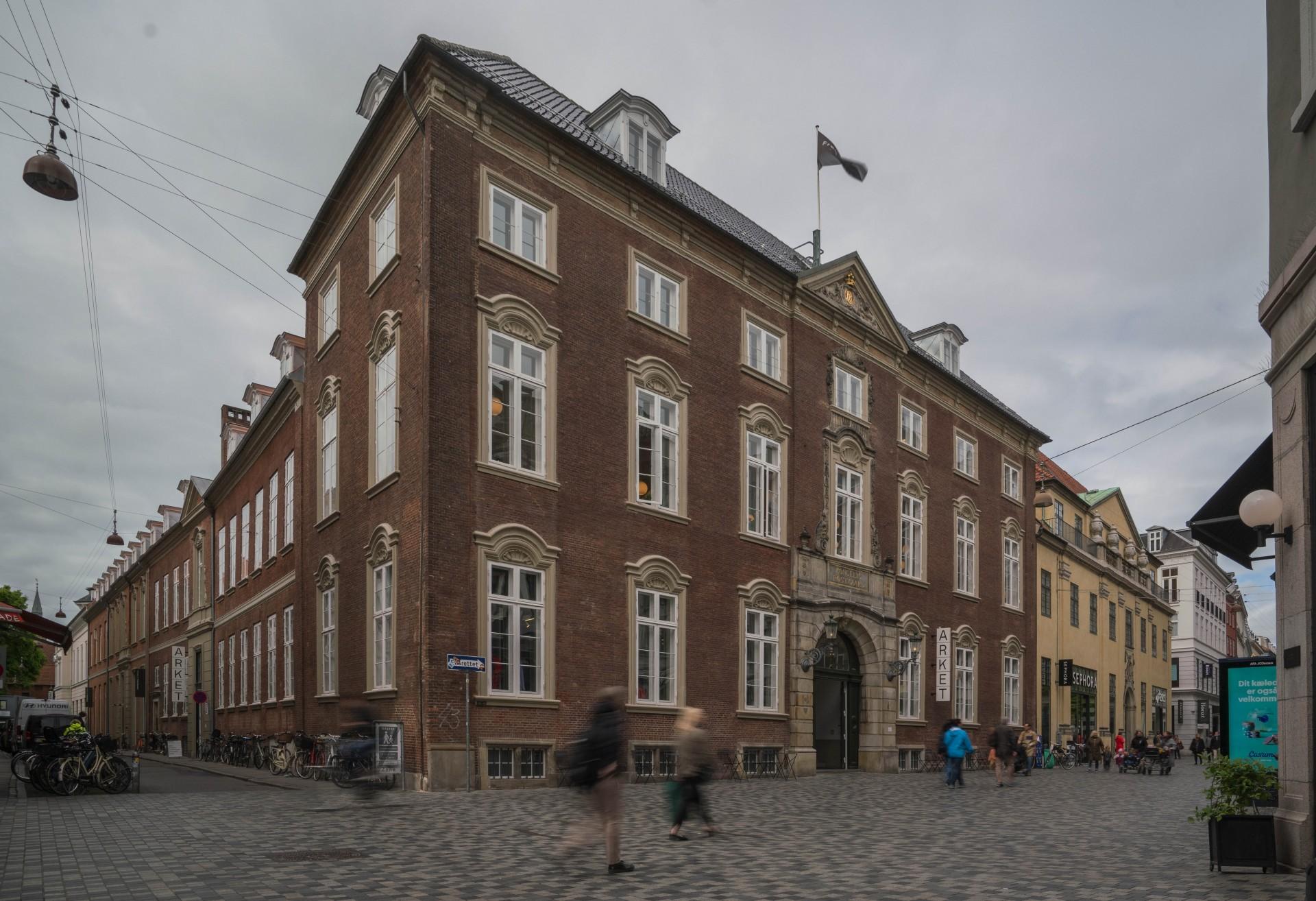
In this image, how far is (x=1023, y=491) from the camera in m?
43.2

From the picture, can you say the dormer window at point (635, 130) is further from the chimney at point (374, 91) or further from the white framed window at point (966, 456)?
the white framed window at point (966, 456)

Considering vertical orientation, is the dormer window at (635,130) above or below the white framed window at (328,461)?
above

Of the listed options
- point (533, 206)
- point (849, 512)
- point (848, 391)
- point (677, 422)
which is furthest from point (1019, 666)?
point (533, 206)

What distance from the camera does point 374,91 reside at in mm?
24562

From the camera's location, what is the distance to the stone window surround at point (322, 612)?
80.4 feet

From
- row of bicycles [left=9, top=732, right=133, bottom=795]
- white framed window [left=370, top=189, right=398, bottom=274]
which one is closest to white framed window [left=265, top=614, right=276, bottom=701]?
row of bicycles [left=9, top=732, right=133, bottom=795]

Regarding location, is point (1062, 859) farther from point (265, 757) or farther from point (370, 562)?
point (265, 757)

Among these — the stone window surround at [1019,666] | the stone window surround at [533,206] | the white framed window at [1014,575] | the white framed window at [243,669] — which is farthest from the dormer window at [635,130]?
the stone window surround at [1019,666]

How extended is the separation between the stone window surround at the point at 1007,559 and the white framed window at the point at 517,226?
957 inches

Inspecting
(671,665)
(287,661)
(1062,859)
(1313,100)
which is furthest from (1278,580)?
(287,661)

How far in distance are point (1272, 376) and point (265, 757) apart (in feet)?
82.8

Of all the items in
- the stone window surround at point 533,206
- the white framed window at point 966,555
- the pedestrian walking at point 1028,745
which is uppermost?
the stone window surround at point 533,206

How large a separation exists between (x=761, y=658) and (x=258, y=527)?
16.7 metres

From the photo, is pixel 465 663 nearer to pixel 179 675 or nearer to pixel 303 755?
pixel 303 755
